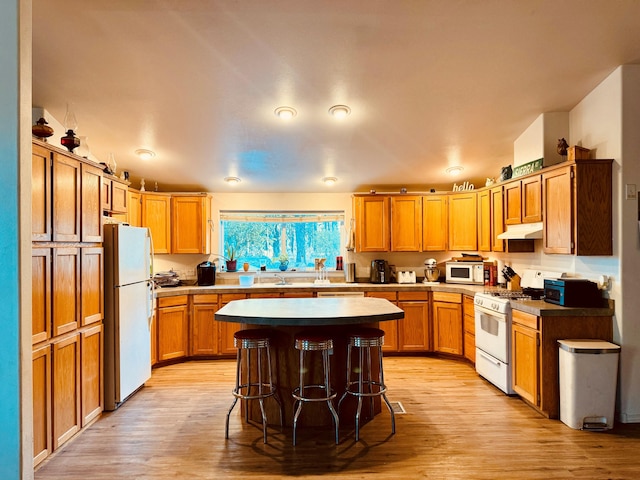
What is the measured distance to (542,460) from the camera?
2449mm

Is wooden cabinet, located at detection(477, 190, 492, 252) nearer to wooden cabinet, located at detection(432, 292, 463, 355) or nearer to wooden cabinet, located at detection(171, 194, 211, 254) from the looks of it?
wooden cabinet, located at detection(432, 292, 463, 355)

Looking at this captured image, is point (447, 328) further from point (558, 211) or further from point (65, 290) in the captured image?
point (65, 290)

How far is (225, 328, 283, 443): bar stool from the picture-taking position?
109 inches

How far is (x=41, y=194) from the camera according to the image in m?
2.46

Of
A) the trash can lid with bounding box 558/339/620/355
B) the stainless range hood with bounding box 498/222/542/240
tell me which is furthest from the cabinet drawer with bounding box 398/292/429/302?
the trash can lid with bounding box 558/339/620/355

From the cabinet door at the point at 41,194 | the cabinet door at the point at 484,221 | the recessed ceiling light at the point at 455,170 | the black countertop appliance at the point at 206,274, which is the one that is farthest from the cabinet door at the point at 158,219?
the cabinet door at the point at 484,221

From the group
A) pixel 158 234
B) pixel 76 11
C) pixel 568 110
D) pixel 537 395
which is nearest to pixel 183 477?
pixel 537 395

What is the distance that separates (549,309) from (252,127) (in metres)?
3.18

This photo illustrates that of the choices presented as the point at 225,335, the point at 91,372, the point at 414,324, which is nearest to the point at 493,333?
the point at 414,324

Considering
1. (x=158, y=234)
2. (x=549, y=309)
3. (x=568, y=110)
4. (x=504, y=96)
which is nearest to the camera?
(x=549, y=309)

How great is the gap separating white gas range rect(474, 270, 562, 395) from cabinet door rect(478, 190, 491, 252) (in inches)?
25.1

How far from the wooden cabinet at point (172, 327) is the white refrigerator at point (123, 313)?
72cm

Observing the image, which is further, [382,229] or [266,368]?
[382,229]

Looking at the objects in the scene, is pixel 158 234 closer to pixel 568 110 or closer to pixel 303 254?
pixel 303 254
